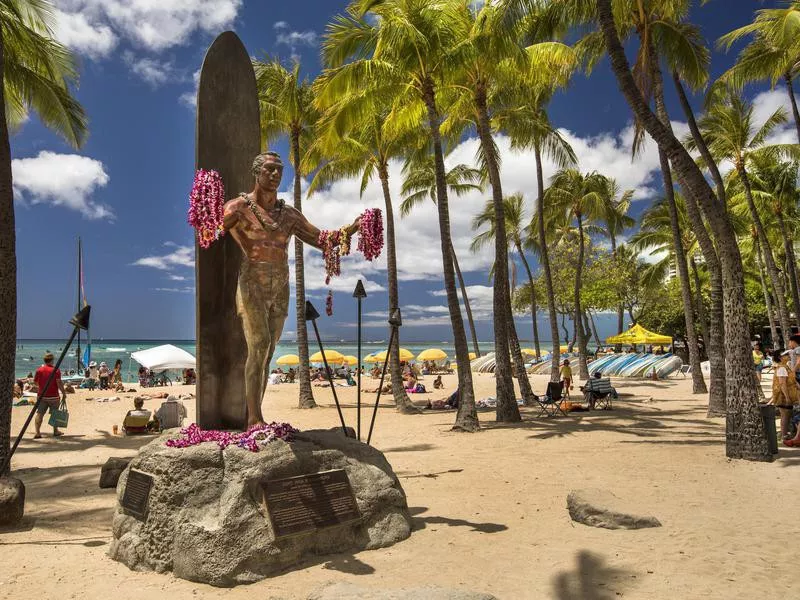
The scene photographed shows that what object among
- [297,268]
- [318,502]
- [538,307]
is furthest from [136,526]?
[538,307]

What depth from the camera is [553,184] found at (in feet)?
93.6

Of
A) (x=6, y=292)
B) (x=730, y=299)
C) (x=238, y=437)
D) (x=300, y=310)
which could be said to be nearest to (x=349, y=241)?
(x=238, y=437)

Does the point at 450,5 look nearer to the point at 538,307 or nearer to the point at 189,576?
the point at 189,576

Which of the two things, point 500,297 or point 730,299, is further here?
point 500,297

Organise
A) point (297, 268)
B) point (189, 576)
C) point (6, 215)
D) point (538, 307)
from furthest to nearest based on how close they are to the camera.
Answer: point (538, 307)
point (297, 268)
point (6, 215)
point (189, 576)

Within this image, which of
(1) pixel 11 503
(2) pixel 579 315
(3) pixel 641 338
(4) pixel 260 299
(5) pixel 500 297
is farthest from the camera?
(3) pixel 641 338

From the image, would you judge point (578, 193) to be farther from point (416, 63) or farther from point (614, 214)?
point (416, 63)

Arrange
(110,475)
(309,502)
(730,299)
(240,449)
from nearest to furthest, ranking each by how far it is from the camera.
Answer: (309,502), (240,449), (110,475), (730,299)

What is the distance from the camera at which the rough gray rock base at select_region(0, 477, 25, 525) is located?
539cm

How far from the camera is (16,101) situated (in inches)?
502

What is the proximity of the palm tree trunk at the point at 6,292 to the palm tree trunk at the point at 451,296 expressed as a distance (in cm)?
756

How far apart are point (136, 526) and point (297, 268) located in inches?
566

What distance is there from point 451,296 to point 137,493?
8.96m

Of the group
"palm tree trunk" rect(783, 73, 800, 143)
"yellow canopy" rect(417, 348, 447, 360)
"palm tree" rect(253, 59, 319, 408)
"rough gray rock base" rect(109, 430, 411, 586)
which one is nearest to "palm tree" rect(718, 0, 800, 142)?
"palm tree trunk" rect(783, 73, 800, 143)
